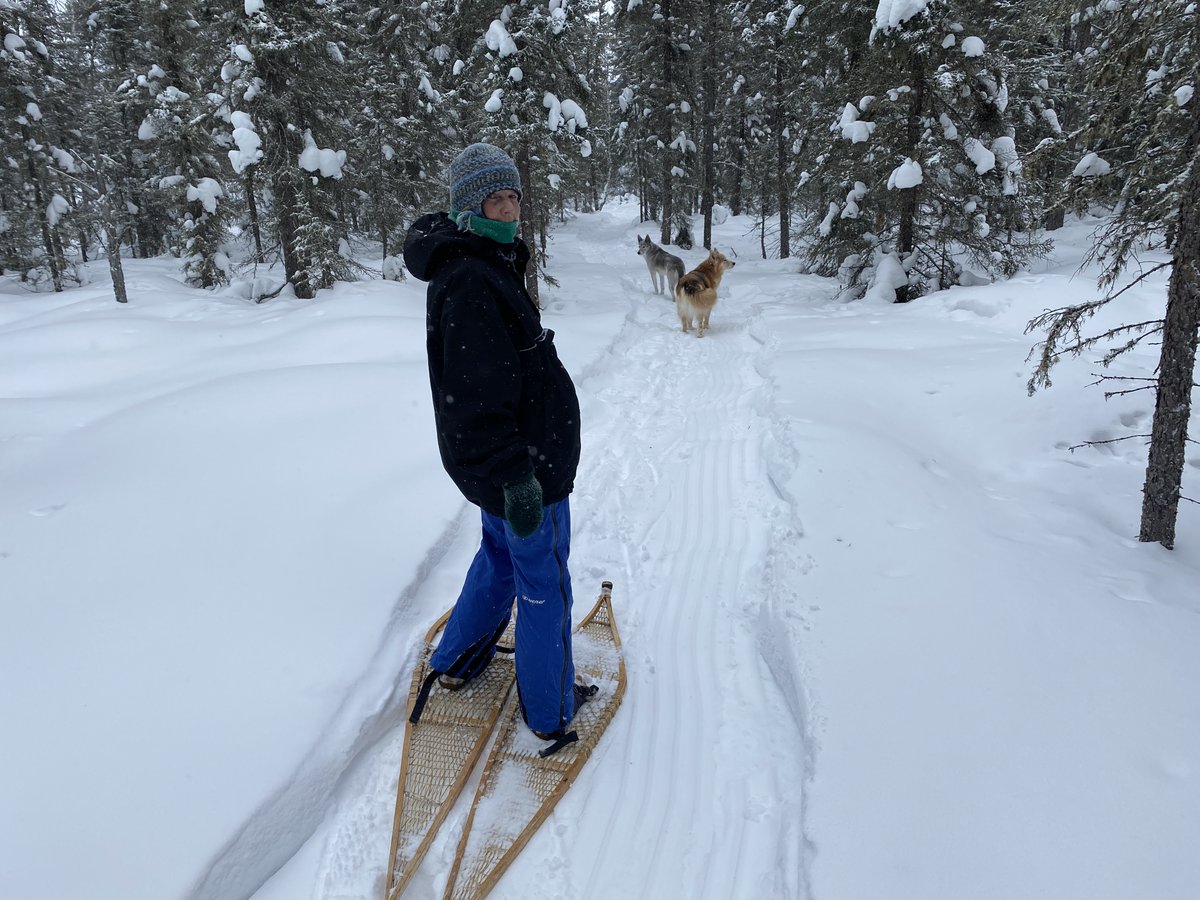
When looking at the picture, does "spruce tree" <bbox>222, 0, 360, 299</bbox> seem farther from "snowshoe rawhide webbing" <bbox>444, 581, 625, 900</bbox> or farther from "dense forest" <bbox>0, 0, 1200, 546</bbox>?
"snowshoe rawhide webbing" <bbox>444, 581, 625, 900</bbox>

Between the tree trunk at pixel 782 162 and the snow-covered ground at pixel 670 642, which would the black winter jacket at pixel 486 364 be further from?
the tree trunk at pixel 782 162

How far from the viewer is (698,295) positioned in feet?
36.2

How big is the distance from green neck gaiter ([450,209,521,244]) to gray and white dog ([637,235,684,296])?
40.6 ft

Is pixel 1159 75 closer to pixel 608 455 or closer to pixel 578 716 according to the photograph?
pixel 608 455

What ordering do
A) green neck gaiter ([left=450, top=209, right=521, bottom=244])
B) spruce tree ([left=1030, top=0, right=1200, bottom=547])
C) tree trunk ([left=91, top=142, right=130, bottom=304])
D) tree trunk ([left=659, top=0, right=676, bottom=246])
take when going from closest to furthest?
green neck gaiter ([left=450, top=209, right=521, bottom=244])
spruce tree ([left=1030, top=0, right=1200, bottom=547])
tree trunk ([left=91, top=142, right=130, bottom=304])
tree trunk ([left=659, top=0, right=676, bottom=246])

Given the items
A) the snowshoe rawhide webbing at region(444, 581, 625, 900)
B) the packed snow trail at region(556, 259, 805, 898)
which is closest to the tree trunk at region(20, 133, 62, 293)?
the packed snow trail at region(556, 259, 805, 898)

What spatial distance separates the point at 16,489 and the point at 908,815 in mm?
5986

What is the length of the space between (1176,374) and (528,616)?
4338 mm

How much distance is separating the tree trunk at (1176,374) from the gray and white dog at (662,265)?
1087 cm

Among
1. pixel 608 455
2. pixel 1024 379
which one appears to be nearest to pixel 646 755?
pixel 608 455

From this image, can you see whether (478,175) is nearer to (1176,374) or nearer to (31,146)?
(1176,374)

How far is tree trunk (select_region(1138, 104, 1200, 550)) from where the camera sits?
3.77 meters

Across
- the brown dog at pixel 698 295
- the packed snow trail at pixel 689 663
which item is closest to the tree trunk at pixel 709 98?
the brown dog at pixel 698 295

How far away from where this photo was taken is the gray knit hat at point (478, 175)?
2.41m
